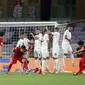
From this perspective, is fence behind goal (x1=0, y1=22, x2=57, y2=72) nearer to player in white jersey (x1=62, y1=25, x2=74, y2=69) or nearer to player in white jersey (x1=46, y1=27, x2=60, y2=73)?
player in white jersey (x1=62, y1=25, x2=74, y2=69)

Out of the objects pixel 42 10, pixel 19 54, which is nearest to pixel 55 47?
pixel 19 54

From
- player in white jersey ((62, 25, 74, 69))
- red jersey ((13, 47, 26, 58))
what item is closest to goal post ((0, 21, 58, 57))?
player in white jersey ((62, 25, 74, 69))

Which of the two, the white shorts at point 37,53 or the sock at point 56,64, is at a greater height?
the white shorts at point 37,53

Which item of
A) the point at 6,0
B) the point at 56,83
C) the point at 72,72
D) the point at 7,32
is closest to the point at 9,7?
the point at 6,0

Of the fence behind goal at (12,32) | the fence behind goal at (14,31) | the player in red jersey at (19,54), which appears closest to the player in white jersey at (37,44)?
the fence behind goal at (14,31)

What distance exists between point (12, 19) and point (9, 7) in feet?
5.06

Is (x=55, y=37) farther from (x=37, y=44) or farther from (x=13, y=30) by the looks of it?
(x=13, y=30)

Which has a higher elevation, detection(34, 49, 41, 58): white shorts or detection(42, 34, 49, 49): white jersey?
detection(42, 34, 49, 49): white jersey

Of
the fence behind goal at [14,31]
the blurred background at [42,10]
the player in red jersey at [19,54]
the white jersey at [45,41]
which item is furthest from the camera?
the blurred background at [42,10]

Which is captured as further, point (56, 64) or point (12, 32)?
point (12, 32)

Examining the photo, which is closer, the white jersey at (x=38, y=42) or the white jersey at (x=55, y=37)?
the white jersey at (x=55, y=37)

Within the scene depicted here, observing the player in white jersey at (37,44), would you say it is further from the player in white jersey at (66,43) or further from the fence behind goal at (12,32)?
the player in white jersey at (66,43)

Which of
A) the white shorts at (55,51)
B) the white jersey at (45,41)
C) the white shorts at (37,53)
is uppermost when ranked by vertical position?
the white jersey at (45,41)

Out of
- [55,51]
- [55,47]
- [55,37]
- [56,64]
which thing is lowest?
[56,64]
